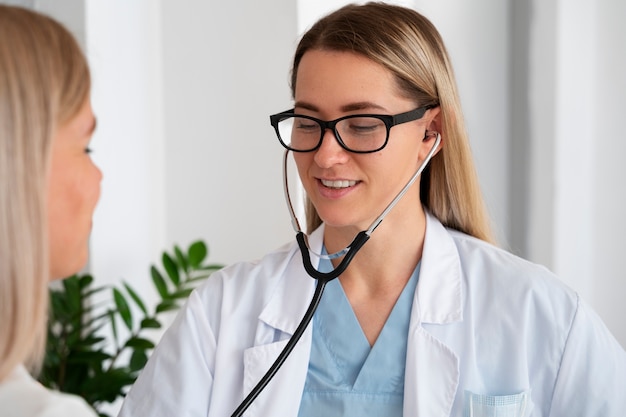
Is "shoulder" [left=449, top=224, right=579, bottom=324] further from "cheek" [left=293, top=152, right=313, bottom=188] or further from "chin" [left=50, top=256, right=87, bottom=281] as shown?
"chin" [left=50, top=256, right=87, bottom=281]

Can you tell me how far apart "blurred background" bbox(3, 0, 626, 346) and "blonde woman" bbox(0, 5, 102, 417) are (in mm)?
1083

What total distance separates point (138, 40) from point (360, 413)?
1.44 metres

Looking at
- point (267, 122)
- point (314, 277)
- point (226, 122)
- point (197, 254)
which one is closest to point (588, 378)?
point (314, 277)

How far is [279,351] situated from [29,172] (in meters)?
0.71

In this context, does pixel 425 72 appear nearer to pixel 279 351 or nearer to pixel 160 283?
pixel 279 351

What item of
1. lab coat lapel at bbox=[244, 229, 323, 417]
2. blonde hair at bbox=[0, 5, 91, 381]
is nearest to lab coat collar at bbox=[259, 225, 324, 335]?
lab coat lapel at bbox=[244, 229, 323, 417]

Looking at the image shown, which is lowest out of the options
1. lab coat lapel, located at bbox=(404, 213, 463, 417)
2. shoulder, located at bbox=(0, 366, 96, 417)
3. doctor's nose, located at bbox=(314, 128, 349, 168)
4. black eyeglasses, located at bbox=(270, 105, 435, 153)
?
lab coat lapel, located at bbox=(404, 213, 463, 417)

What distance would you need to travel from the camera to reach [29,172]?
32.7 inches

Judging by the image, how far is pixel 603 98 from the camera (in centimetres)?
201

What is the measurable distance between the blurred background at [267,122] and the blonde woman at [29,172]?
108 cm

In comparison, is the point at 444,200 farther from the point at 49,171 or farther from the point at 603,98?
the point at 49,171

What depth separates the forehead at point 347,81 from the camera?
4.56 ft

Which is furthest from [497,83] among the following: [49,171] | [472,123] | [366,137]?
[49,171]

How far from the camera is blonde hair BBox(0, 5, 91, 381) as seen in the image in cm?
82
